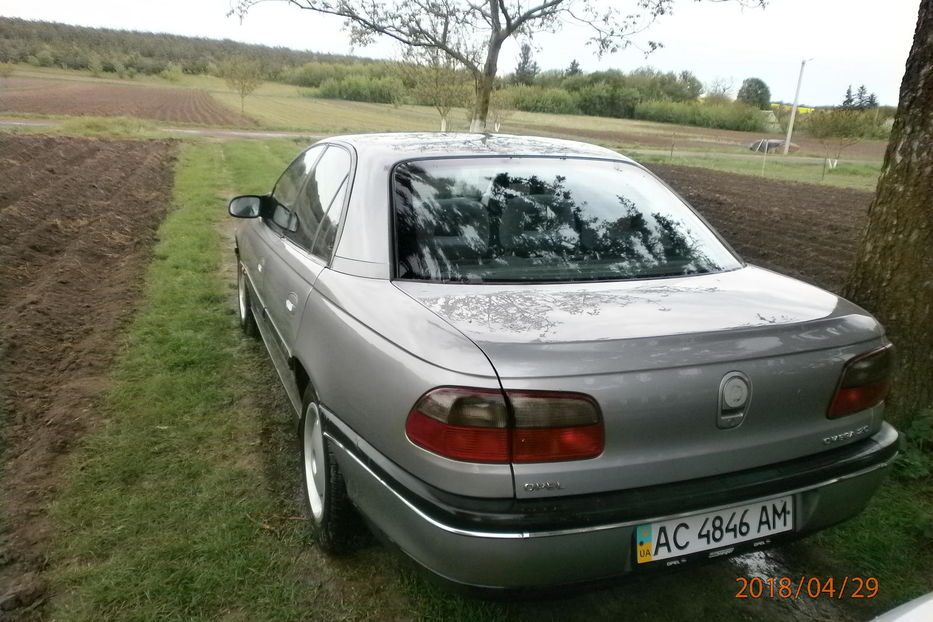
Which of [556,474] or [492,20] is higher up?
[492,20]

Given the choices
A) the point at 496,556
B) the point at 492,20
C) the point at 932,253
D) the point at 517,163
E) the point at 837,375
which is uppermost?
the point at 492,20

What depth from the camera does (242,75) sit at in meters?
48.9

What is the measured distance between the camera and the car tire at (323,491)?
2441 millimetres

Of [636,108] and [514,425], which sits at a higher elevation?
[636,108]

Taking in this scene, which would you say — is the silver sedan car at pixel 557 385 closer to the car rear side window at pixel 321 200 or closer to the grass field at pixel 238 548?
the car rear side window at pixel 321 200

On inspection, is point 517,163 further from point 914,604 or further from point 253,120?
point 253,120

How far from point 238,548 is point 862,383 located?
227cm

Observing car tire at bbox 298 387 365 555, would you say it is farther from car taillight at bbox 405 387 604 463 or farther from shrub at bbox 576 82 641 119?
shrub at bbox 576 82 641 119

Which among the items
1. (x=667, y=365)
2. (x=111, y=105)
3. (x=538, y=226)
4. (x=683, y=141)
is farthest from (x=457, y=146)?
(x=111, y=105)

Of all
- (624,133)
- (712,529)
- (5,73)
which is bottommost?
(712,529)

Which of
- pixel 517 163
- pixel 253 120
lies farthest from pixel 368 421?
pixel 253 120

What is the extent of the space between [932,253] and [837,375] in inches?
66.9

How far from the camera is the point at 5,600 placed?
2311 millimetres

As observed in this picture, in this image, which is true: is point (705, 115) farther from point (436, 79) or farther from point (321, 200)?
point (321, 200)
